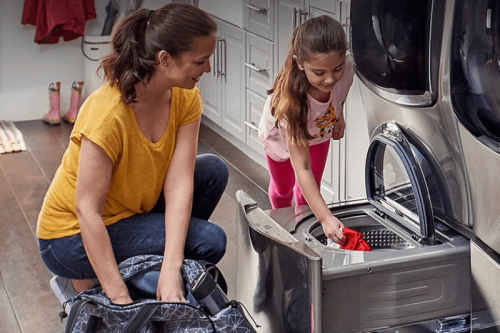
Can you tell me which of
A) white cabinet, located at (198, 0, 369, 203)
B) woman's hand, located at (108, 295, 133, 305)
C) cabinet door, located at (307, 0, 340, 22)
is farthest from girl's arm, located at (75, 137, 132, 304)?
cabinet door, located at (307, 0, 340, 22)

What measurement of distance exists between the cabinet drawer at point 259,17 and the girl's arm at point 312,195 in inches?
46.3

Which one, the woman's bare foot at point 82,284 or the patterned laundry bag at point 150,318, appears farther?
the woman's bare foot at point 82,284

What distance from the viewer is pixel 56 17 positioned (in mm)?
3777

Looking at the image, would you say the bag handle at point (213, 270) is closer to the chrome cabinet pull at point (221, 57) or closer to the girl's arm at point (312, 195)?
the girl's arm at point (312, 195)

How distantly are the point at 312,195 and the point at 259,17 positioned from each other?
138 cm

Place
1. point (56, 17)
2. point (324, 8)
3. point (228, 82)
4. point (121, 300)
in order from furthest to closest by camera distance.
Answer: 1. point (56, 17)
2. point (228, 82)
3. point (324, 8)
4. point (121, 300)

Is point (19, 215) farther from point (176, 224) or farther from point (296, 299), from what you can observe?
point (296, 299)

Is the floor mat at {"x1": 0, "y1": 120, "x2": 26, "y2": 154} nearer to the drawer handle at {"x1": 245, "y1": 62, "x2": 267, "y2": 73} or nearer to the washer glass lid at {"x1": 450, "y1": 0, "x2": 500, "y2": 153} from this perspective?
the drawer handle at {"x1": 245, "y1": 62, "x2": 267, "y2": 73}

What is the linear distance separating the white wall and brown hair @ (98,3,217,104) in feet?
7.79

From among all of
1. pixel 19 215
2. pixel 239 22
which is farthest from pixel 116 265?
pixel 239 22

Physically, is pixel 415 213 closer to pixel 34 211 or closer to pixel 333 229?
pixel 333 229

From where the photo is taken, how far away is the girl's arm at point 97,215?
1586 mm

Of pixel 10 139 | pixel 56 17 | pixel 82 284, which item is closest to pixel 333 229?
pixel 82 284

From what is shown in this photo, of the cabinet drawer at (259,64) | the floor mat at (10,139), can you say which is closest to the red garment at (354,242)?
→ the cabinet drawer at (259,64)
